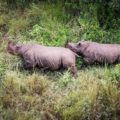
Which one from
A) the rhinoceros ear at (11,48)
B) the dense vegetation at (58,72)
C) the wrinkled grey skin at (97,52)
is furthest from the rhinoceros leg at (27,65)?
the wrinkled grey skin at (97,52)

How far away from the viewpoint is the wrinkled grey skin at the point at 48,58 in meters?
8.88

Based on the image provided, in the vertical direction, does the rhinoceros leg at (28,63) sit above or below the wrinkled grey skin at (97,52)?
below

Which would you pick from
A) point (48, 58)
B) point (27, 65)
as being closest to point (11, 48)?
point (27, 65)

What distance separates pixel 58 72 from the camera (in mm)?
9000

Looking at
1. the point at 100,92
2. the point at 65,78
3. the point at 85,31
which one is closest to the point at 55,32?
the point at 85,31

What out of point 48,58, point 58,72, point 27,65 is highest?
point 48,58

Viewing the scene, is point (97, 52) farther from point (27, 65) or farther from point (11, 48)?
point (11, 48)

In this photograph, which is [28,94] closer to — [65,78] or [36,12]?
[65,78]

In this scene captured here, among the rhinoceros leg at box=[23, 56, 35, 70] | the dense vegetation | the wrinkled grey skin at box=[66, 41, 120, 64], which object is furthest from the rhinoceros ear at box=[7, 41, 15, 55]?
the wrinkled grey skin at box=[66, 41, 120, 64]

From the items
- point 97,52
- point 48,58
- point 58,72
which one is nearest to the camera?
point 48,58

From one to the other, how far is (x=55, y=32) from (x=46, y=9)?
777 mm

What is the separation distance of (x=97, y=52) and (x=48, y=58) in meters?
0.99

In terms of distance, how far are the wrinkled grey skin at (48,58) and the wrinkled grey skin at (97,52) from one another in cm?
30

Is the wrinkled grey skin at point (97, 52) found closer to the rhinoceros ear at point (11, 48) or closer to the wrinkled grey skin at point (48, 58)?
the wrinkled grey skin at point (48, 58)
